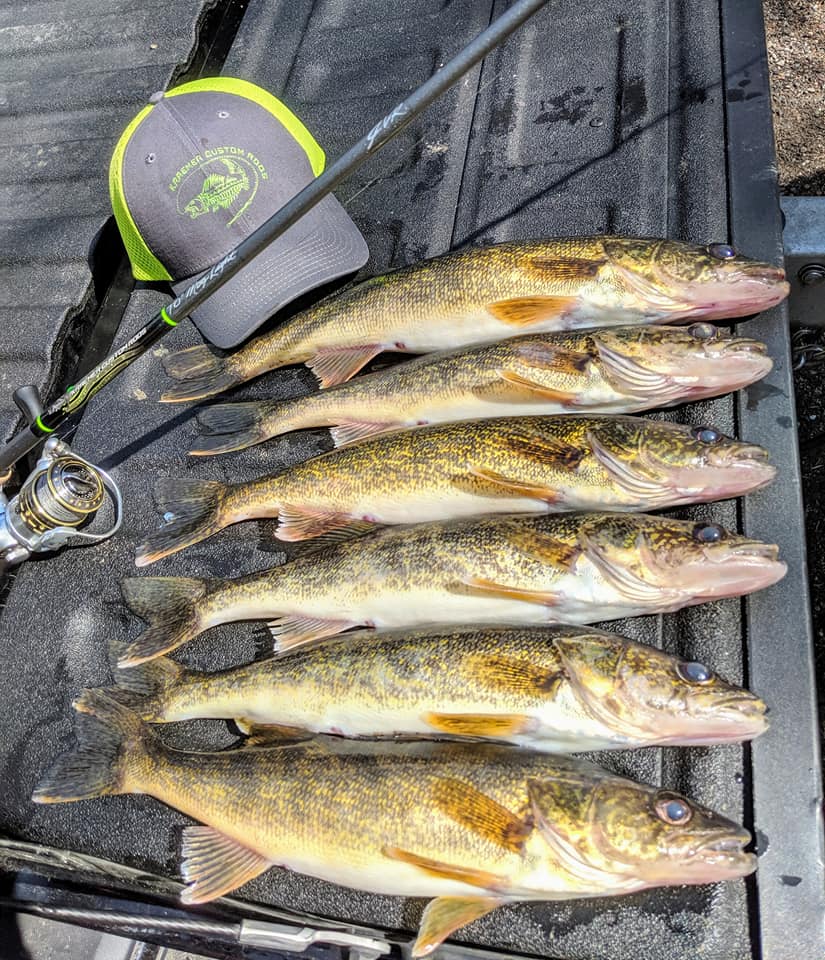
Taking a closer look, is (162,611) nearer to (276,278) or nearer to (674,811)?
(276,278)

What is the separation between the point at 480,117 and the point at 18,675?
132 inches

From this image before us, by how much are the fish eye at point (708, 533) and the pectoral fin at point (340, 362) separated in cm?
156

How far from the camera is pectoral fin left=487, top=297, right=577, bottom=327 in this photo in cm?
325

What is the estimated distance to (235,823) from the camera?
2553mm

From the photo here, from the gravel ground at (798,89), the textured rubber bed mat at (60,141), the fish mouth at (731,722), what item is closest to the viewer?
the fish mouth at (731,722)

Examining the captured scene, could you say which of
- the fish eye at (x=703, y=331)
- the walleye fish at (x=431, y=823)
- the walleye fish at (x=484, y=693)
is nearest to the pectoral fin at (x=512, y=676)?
the walleye fish at (x=484, y=693)

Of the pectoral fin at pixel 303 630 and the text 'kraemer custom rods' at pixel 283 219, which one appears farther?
the pectoral fin at pixel 303 630

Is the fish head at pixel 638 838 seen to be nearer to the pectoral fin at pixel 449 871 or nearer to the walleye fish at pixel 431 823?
the walleye fish at pixel 431 823

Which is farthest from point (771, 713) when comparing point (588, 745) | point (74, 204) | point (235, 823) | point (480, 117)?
point (74, 204)

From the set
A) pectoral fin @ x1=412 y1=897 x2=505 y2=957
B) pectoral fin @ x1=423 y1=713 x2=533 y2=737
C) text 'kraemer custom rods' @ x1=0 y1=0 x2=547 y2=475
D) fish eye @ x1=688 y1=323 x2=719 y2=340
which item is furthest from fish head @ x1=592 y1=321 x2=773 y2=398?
pectoral fin @ x1=412 y1=897 x2=505 y2=957

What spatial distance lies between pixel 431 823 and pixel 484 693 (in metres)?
0.40

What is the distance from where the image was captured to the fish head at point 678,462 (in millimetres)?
2723

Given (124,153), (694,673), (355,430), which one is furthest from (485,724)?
(124,153)

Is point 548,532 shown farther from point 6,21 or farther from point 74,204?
point 6,21
